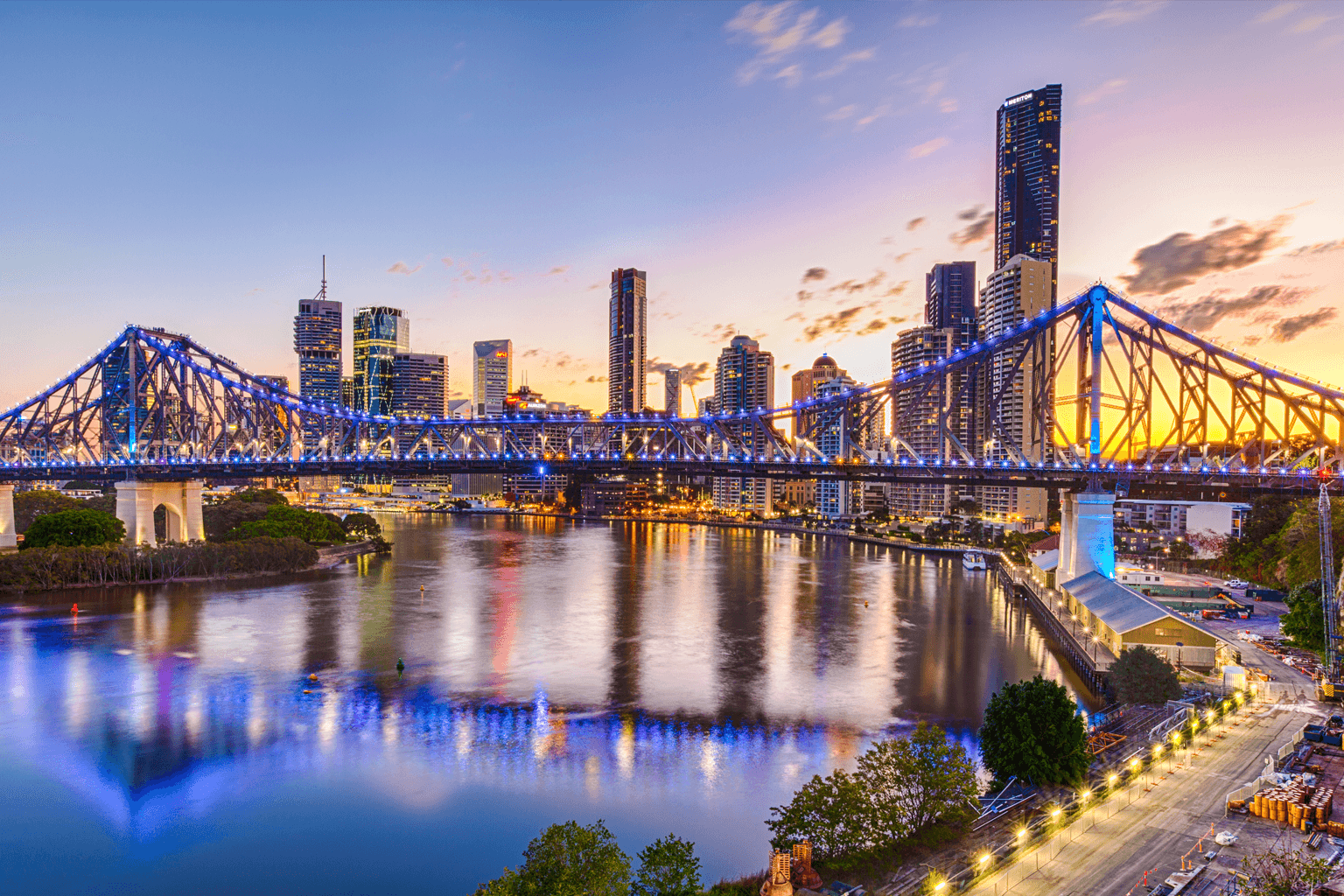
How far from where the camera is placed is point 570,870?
1099cm

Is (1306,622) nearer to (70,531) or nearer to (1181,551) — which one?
(1181,551)

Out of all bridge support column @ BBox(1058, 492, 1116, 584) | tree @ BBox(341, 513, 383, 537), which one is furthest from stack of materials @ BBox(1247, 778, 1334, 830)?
tree @ BBox(341, 513, 383, 537)

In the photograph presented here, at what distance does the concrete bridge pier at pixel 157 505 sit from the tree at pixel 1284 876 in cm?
5963

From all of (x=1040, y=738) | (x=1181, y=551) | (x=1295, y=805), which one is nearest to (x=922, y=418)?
(x=1181, y=551)

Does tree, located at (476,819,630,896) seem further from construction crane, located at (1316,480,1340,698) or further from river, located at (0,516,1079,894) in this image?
construction crane, located at (1316,480,1340,698)

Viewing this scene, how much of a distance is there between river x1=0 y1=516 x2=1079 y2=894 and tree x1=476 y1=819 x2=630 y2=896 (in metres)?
4.84

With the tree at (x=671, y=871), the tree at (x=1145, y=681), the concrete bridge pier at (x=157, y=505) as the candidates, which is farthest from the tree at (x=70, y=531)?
the tree at (x=1145, y=681)

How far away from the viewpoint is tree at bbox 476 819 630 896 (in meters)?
10.9

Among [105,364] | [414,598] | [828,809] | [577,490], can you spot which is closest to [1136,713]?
[828,809]

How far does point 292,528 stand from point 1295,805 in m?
59.9

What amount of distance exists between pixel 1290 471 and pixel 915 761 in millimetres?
35104

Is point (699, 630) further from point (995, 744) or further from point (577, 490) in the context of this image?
point (577, 490)

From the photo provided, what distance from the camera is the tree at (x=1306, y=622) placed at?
27.8m

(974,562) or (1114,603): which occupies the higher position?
(1114,603)
